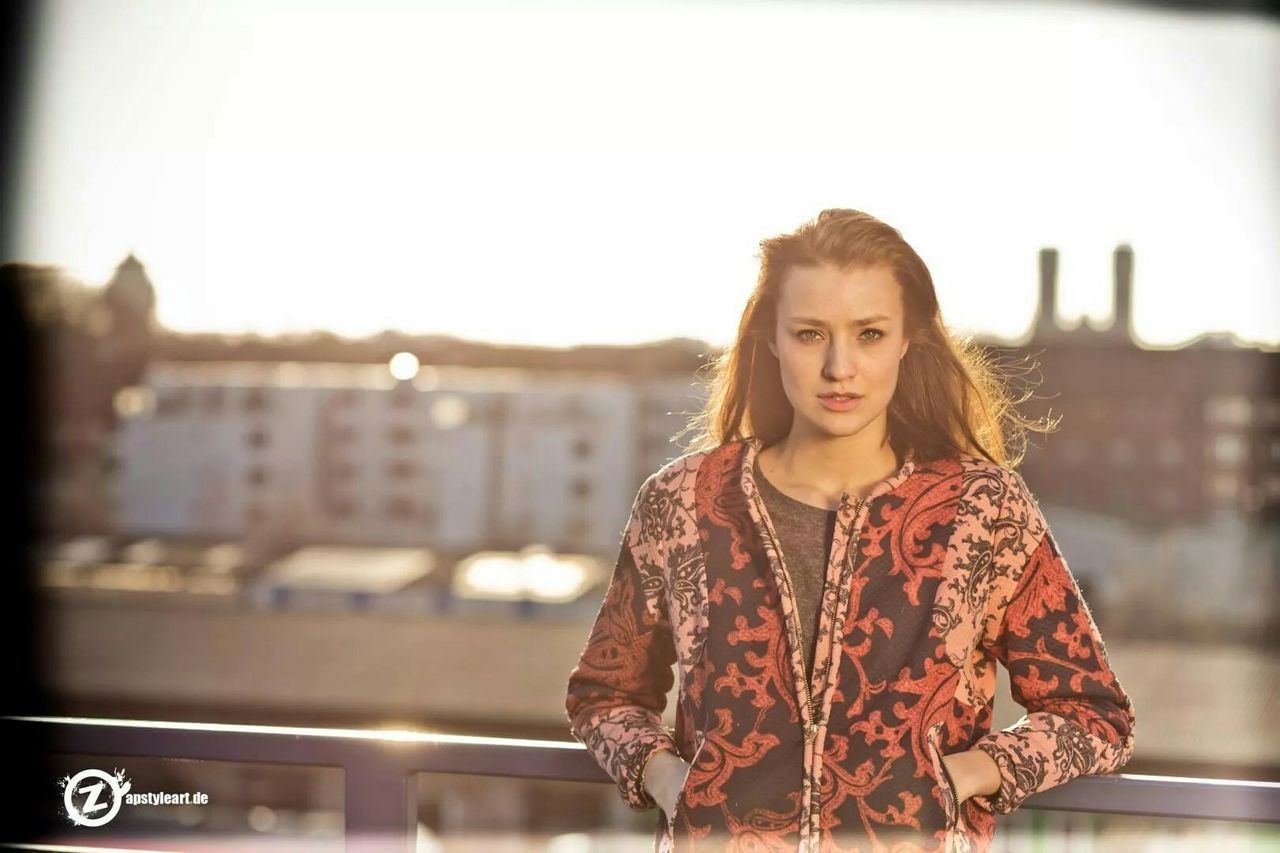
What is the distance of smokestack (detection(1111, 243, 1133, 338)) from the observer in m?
32.6

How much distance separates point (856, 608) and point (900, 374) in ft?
0.61

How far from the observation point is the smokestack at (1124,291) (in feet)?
107

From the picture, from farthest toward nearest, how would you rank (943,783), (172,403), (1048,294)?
(1048,294)
(172,403)
(943,783)

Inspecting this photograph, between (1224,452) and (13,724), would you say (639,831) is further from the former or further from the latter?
(13,724)

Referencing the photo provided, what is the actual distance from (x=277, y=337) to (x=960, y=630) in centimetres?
3378

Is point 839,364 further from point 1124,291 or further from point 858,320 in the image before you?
point 1124,291

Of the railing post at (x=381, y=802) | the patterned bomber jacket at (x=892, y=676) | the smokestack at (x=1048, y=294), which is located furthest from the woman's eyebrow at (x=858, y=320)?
the smokestack at (x=1048, y=294)

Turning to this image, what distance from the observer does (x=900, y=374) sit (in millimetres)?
995

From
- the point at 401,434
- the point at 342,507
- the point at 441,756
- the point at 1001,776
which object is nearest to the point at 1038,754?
the point at 1001,776

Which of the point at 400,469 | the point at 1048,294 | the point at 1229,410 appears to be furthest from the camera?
the point at 1048,294

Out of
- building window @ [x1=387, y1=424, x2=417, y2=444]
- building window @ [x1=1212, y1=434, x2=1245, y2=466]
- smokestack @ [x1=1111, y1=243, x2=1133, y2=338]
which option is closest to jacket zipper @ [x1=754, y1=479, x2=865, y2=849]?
building window @ [x1=1212, y1=434, x2=1245, y2=466]

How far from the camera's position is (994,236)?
115 feet

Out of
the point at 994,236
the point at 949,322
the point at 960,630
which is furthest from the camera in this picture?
the point at 994,236

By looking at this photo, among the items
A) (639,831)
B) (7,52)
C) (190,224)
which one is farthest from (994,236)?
(7,52)
